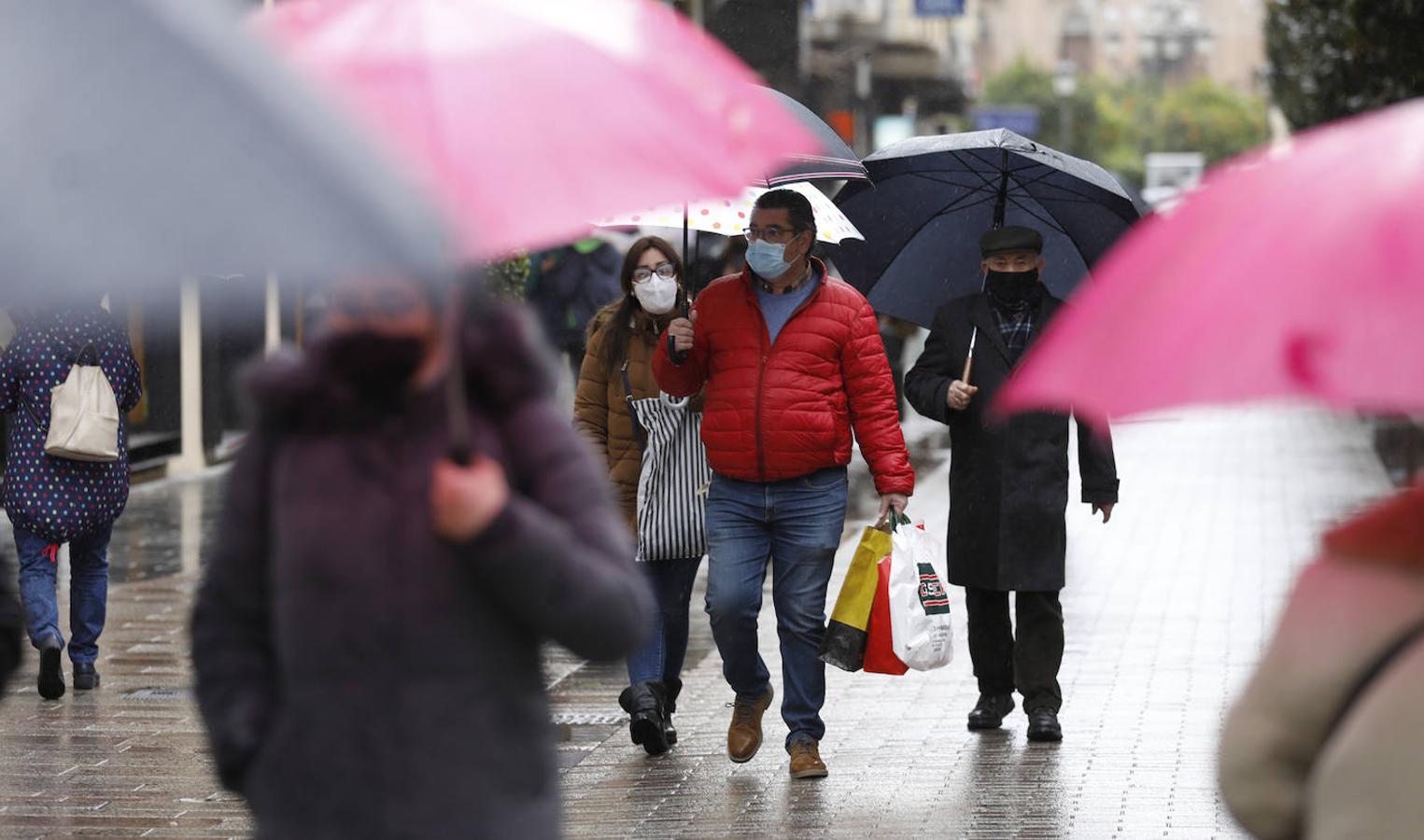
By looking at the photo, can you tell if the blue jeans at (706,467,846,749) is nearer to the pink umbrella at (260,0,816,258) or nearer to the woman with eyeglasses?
the woman with eyeglasses

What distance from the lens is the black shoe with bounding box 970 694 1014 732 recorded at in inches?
312

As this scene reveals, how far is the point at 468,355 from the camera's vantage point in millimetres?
3037

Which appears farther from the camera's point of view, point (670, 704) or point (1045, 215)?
point (1045, 215)

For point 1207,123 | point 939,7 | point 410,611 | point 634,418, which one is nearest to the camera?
point 410,611

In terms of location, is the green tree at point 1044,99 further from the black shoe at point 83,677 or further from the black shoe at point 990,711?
the black shoe at point 990,711

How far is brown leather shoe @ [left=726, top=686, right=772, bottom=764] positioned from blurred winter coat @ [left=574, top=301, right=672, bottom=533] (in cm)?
79

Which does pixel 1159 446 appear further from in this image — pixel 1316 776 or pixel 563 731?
pixel 1316 776

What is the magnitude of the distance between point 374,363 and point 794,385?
13.2ft

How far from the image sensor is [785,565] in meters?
7.14

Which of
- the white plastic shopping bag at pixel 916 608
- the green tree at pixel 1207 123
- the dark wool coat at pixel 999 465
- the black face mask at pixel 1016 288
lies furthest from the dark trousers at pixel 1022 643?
the green tree at pixel 1207 123

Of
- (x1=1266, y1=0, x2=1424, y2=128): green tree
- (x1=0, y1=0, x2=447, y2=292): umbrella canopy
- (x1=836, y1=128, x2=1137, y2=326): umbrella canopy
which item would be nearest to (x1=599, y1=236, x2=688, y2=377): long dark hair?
(x1=836, y1=128, x2=1137, y2=326): umbrella canopy

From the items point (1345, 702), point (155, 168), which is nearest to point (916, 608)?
point (1345, 702)

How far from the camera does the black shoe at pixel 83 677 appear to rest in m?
8.92

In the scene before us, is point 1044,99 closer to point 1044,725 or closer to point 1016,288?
point 1016,288
